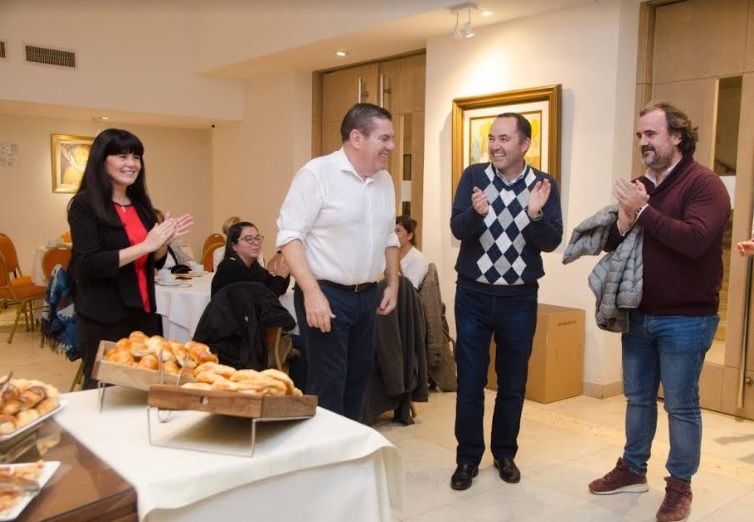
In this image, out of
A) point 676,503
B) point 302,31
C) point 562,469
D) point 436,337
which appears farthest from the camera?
point 302,31

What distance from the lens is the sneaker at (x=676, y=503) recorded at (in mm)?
2611

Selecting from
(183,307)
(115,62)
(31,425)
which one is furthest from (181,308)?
(115,62)

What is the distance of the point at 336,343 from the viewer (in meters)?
2.46

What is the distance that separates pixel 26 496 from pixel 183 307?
304 cm

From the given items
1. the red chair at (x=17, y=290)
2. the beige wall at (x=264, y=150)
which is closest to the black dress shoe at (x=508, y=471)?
the beige wall at (x=264, y=150)

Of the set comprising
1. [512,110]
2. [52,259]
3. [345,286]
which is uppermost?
[512,110]

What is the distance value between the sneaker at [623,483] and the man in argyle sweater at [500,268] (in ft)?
1.23

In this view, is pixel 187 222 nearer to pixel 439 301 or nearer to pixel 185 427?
pixel 185 427

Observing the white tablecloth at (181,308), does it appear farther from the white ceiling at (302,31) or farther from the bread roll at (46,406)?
the bread roll at (46,406)

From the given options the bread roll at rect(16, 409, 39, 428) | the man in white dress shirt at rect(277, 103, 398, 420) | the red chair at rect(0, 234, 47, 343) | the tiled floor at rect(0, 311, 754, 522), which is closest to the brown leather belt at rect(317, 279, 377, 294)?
the man in white dress shirt at rect(277, 103, 398, 420)

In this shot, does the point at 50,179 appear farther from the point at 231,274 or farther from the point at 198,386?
the point at 198,386

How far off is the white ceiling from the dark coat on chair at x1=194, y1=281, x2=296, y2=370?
2.45 metres

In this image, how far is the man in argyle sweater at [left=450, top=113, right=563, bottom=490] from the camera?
2758 millimetres

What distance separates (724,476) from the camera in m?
3.16
